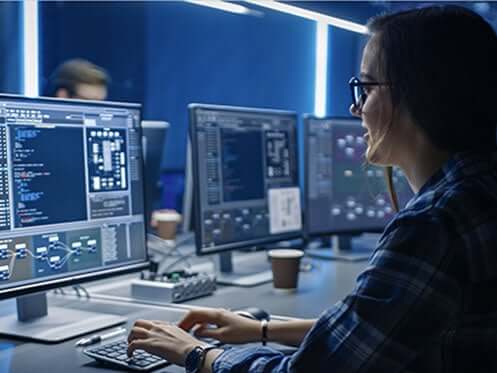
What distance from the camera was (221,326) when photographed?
4.50ft

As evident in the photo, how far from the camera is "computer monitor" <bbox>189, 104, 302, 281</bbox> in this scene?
1955 mm

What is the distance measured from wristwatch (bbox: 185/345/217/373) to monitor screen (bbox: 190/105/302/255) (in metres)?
0.79

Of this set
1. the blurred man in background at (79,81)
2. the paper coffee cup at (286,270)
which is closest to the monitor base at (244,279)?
the paper coffee cup at (286,270)

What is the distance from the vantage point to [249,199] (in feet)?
6.97

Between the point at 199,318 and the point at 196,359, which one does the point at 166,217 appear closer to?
the point at 199,318

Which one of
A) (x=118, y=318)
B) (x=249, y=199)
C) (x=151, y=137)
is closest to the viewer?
(x=118, y=318)

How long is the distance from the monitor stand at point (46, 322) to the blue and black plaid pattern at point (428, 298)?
624 mm

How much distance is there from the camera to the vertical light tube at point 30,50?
2.18m

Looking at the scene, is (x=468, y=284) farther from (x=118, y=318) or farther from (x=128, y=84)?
(x=128, y=84)

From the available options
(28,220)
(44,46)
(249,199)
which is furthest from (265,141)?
(44,46)

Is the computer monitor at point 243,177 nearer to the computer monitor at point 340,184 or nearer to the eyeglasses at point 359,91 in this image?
the computer monitor at point 340,184

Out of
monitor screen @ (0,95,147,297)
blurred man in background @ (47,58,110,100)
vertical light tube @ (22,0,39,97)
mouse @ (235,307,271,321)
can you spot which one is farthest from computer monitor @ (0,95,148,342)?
blurred man in background @ (47,58,110,100)

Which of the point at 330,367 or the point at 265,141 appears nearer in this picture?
the point at 330,367

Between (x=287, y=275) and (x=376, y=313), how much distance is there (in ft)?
3.32
